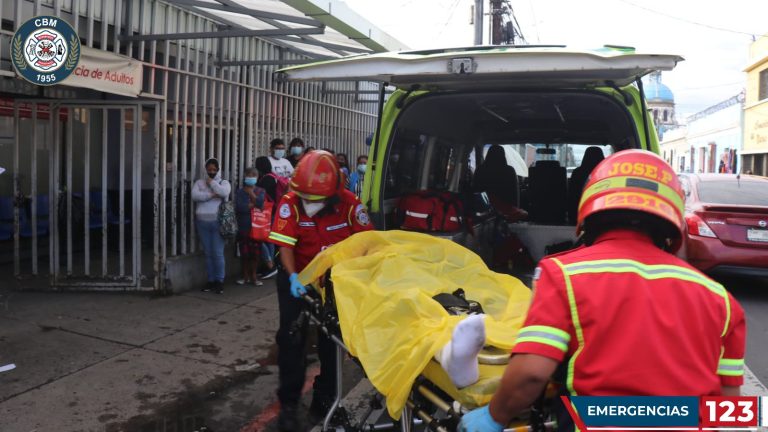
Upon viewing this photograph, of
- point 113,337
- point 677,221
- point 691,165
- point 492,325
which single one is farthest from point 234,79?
point 691,165

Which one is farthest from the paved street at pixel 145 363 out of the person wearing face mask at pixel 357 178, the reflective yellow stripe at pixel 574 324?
the person wearing face mask at pixel 357 178

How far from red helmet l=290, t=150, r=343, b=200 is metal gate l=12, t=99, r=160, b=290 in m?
3.90

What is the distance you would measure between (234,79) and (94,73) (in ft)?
9.38

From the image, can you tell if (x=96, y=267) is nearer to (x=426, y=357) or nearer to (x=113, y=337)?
(x=113, y=337)

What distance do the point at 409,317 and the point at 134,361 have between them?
11.6ft

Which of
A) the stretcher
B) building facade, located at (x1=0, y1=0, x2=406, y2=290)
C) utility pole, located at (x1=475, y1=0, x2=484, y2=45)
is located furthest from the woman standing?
utility pole, located at (x1=475, y1=0, x2=484, y2=45)

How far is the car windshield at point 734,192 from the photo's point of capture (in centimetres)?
848

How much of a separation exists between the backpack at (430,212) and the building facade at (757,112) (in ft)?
91.6

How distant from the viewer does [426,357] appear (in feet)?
7.55

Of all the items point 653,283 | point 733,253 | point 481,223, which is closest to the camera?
point 653,283

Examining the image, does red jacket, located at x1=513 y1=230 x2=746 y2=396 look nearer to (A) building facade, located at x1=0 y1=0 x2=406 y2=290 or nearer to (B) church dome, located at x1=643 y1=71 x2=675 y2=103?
(A) building facade, located at x1=0 y1=0 x2=406 y2=290

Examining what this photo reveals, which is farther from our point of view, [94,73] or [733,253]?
[733,253]

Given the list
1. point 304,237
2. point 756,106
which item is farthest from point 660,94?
point 304,237

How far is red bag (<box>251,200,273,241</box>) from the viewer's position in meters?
7.95
